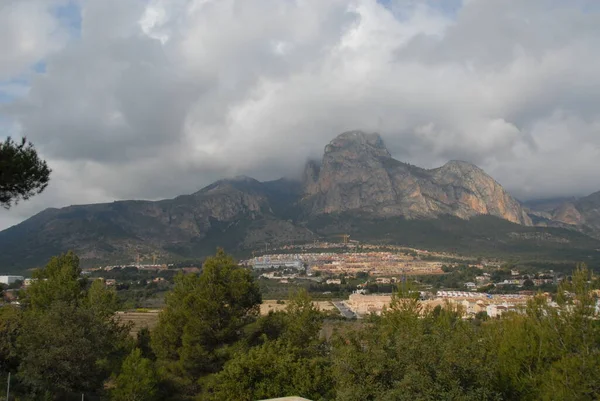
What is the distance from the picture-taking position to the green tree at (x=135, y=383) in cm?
2133

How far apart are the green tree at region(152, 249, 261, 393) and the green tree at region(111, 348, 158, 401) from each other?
90.5 inches

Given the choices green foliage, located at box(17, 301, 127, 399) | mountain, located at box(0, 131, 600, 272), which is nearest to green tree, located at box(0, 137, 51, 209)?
green foliage, located at box(17, 301, 127, 399)

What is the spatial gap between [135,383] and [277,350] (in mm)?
6637

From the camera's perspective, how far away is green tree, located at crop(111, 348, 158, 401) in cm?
2133

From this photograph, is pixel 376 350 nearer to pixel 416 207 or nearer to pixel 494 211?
pixel 416 207

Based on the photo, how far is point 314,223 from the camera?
7146 inches

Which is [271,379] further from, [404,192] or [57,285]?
[404,192]

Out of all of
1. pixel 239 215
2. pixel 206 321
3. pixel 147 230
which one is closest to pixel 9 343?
pixel 206 321

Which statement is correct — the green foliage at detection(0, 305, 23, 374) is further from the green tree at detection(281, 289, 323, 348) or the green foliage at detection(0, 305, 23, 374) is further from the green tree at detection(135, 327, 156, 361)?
the green tree at detection(281, 289, 323, 348)

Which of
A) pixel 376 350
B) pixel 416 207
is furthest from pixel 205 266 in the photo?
pixel 416 207

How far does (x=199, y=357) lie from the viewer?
24047 mm

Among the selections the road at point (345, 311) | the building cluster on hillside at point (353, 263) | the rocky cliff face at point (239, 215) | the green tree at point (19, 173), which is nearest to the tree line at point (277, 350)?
the green tree at point (19, 173)

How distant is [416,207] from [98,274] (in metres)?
106

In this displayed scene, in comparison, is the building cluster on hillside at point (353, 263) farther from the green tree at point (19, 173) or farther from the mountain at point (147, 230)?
the green tree at point (19, 173)
